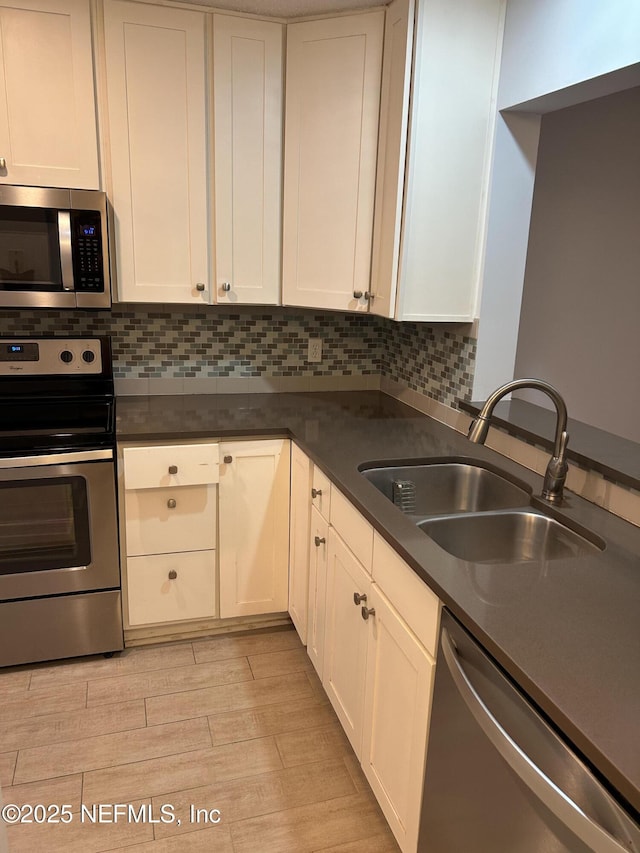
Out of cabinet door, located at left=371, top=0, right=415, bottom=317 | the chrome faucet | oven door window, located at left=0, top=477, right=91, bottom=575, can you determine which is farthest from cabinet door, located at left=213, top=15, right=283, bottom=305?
the chrome faucet

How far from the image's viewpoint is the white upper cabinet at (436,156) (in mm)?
2020

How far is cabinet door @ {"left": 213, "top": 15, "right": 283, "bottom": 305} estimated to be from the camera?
232 cm

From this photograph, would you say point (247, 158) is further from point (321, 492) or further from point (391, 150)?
point (321, 492)

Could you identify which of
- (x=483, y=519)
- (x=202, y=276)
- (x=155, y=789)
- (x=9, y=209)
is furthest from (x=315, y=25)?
(x=155, y=789)

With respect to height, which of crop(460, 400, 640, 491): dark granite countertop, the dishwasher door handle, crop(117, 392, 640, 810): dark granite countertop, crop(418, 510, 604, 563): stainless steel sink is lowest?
the dishwasher door handle

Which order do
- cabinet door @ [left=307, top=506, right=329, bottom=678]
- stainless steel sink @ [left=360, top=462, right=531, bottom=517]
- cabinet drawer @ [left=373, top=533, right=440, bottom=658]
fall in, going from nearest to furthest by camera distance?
cabinet drawer @ [left=373, top=533, right=440, bottom=658], stainless steel sink @ [left=360, top=462, right=531, bottom=517], cabinet door @ [left=307, top=506, right=329, bottom=678]

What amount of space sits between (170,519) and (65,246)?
39.8 inches

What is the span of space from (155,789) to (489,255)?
194 cm

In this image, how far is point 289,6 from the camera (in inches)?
87.2

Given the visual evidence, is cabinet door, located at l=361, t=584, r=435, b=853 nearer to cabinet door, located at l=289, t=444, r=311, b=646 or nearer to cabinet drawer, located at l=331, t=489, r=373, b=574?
cabinet drawer, located at l=331, t=489, r=373, b=574

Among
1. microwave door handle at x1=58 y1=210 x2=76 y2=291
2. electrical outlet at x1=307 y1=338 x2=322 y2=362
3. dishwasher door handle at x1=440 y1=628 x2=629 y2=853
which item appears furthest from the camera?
electrical outlet at x1=307 y1=338 x2=322 y2=362

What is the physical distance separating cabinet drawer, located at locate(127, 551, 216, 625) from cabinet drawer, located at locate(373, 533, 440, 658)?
39.4 inches

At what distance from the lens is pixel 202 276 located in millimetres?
2475

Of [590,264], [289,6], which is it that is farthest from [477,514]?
[590,264]
